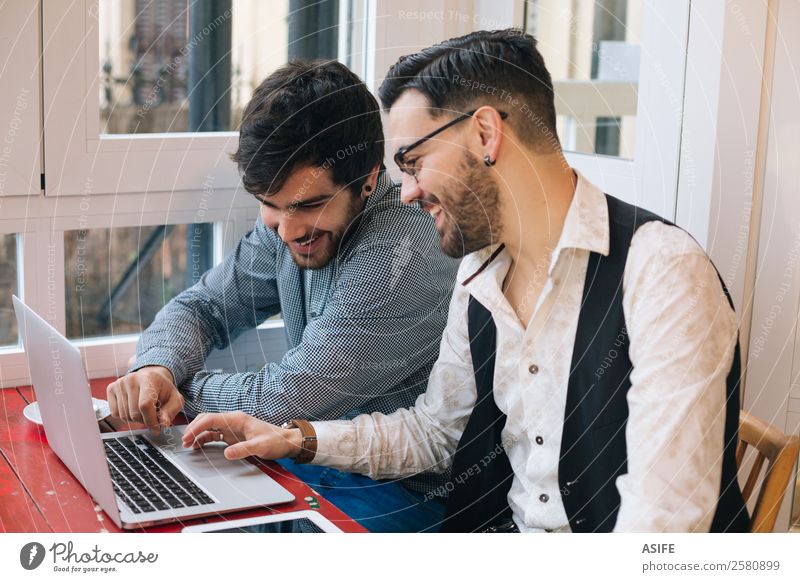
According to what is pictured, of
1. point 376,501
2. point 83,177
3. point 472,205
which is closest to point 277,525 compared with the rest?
point 376,501

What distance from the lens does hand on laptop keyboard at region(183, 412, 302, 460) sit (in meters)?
1.05

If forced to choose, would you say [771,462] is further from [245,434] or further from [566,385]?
[245,434]

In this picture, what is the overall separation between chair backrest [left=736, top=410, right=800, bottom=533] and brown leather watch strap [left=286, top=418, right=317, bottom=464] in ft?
1.42

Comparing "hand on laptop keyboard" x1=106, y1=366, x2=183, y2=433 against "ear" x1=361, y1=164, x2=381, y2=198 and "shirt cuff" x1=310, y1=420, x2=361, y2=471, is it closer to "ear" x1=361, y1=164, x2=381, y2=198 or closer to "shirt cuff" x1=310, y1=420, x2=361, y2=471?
"shirt cuff" x1=310, y1=420, x2=361, y2=471

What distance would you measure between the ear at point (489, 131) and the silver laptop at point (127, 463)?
15.4 inches

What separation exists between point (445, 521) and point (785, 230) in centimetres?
56

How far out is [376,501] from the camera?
1164mm

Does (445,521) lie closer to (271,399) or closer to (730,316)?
(271,399)

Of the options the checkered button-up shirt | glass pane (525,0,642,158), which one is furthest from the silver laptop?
glass pane (525,0,642,158)

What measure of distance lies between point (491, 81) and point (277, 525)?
1.57 ft

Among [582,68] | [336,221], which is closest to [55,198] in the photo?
[336,221]

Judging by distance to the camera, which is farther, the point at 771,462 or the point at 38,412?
the point at 38,412

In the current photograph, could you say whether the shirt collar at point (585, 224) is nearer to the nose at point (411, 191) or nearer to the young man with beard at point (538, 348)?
the young man with beard at point (538, 348)

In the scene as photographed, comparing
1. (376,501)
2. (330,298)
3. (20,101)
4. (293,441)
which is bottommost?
(376,501)
